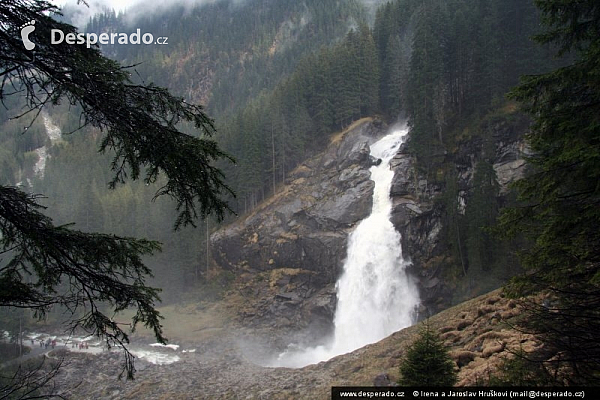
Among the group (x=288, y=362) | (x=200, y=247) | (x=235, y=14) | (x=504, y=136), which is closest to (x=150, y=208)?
(x=200, y=247)

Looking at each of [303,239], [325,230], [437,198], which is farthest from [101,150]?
[303,239]

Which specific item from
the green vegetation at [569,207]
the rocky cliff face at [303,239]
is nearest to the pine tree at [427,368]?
the green vegetation at [569,207]

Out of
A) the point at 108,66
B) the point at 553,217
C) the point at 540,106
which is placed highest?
the point at 540,106

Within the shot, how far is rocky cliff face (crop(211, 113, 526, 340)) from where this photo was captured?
108 feet

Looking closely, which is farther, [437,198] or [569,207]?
[437,198]

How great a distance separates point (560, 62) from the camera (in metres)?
30.5

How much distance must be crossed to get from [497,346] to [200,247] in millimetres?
42527

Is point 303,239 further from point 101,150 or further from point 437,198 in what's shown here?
point 101,150

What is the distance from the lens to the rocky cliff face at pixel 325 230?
108 feet

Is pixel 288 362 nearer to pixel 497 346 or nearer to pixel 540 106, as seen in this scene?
pixel 497 346

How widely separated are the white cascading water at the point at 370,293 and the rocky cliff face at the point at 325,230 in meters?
1.04

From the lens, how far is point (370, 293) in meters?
33.0

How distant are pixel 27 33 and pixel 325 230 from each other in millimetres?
35834

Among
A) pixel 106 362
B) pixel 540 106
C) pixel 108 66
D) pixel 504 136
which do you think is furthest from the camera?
pixel 504 136
